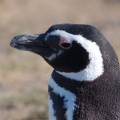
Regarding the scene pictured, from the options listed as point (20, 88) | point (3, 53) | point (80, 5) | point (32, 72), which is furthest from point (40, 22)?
point (20, 88)

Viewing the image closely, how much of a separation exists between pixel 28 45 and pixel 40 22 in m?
11.5

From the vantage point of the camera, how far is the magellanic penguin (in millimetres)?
4465

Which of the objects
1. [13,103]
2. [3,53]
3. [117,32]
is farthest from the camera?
[117,32]

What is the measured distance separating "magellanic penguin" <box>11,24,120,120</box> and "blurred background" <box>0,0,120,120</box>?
3907 millimetres

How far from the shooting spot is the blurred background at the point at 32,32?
9.04m

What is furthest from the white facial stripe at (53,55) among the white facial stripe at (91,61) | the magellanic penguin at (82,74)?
the white facial stripe at (91,61)

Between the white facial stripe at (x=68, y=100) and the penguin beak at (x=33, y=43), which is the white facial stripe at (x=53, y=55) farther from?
the white facial stripe at (x=68, y=100)

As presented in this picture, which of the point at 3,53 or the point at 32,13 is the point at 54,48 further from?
the point at 32,13

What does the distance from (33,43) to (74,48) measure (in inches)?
12.3

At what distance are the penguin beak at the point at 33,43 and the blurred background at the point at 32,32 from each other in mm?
3768

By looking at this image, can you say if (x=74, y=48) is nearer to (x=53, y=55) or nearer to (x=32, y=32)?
(x=53, y=55)

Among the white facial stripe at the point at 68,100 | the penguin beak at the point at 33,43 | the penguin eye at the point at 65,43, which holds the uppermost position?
the penguin beak at the point at 33,43

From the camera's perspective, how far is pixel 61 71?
4562mm

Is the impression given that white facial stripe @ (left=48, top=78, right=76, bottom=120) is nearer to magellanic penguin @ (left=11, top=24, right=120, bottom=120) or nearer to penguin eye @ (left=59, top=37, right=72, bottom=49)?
magellanic penguin @ (left=11, top=24, right=120, bottom=120)
